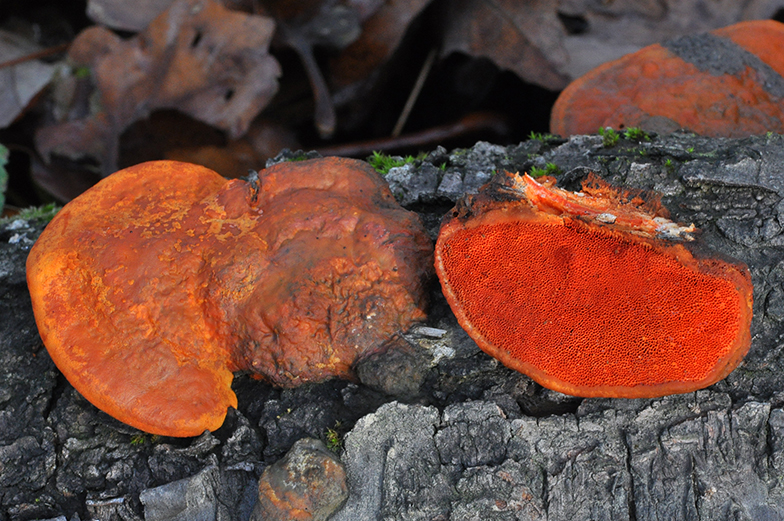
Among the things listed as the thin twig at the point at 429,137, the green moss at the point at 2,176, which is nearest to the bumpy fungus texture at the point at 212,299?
the green moss at the point at 2,176

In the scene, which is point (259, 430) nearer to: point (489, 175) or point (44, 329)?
point (44, 329)

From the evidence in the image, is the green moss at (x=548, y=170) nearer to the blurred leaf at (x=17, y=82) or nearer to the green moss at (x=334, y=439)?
the green moss at (x=334, y=439)

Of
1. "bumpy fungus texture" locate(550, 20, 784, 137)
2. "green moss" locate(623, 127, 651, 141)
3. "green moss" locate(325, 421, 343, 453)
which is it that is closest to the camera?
"green moss" locate(325, 421, 343, 453)

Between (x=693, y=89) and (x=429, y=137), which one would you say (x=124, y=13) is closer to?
(x=429, y=137)

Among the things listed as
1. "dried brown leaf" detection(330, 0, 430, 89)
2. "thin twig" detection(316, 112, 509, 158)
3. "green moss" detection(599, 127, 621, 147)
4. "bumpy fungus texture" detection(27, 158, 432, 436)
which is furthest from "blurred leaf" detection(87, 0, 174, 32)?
"green moss" detection(599, 127, 621, 147)

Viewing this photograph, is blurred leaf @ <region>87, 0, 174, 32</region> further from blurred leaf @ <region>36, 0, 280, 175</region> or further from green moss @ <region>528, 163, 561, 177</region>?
green moss @ <region>528, 163, 561, 177</region>

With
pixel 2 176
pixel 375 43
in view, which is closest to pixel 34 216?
pixel 2 176
